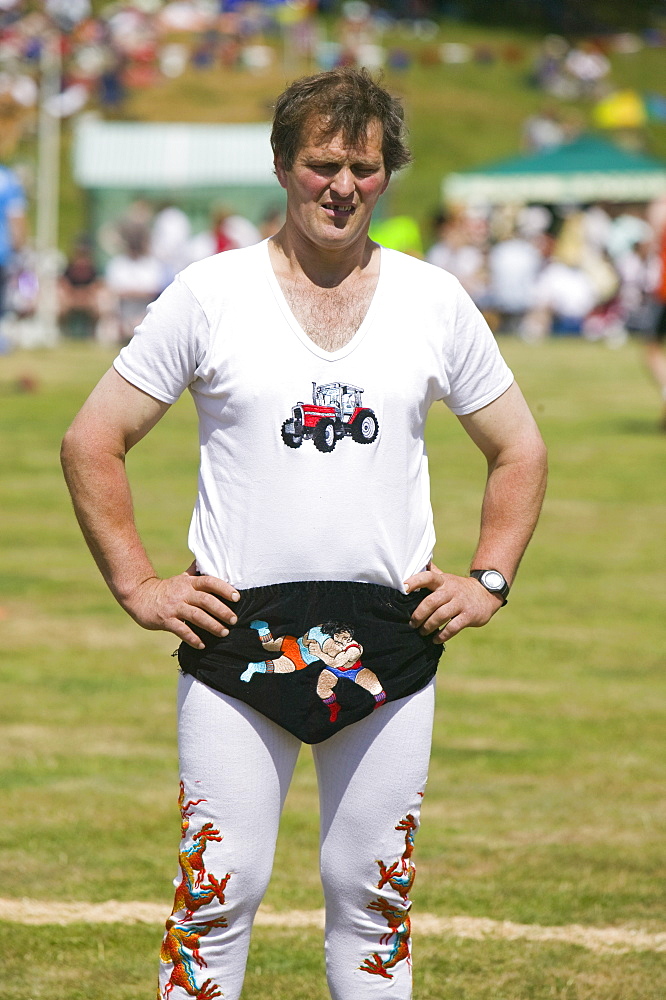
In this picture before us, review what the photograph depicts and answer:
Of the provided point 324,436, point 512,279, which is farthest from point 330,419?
point 512,279

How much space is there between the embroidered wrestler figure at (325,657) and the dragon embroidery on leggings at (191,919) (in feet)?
1.02

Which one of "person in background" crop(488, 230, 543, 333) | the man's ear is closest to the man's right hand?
the man's ear

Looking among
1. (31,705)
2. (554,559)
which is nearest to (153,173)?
(554,559)

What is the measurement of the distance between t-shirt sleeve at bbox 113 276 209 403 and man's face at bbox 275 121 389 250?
Result: 28 cm

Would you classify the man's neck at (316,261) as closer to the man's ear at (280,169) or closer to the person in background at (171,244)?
the man's ear at (280,169)

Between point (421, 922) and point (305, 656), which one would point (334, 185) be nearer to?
point (305, 656)

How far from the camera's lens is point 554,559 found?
9.76 metres

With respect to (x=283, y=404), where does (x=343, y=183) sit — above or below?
above

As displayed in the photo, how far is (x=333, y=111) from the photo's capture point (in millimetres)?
2885

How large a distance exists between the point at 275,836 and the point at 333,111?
57.3 inches

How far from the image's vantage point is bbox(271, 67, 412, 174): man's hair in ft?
9.48

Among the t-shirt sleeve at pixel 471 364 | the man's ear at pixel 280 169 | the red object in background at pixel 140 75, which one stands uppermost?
the red object in background at pixel 140 75

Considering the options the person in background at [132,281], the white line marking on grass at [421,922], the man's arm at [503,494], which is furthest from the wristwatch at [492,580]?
the person in background at [132,281]

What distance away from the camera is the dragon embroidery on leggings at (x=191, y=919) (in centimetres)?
294
